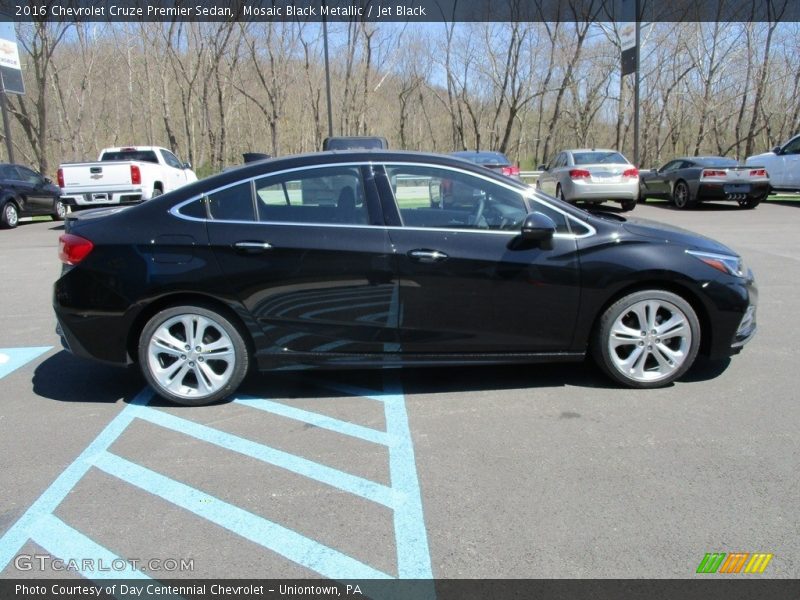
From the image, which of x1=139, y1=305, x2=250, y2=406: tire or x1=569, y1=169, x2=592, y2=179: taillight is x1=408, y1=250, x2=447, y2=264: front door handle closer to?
x1=139, y1=305, x2=250, y2=406: tire

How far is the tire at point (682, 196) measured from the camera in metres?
16.1

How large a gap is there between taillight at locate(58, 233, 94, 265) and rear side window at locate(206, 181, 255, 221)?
83 cm

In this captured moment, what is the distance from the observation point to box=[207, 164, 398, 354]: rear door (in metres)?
3.95

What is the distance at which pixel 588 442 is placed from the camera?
3461mm

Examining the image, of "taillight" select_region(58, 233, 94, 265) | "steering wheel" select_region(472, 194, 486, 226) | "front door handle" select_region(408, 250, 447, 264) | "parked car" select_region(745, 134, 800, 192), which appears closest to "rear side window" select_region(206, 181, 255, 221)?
"taillight" select_region(58, 233, 94, 265)

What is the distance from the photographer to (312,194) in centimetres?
409

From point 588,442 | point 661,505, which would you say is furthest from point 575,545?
point 588,442

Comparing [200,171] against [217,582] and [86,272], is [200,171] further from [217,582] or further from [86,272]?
[217,582]

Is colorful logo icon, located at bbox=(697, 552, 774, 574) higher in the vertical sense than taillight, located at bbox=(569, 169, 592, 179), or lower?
lower

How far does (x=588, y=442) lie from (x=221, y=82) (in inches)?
1435

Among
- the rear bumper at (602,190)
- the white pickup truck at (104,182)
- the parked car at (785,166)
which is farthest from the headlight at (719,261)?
the parked car at (785,166)

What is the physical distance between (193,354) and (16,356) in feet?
7.52

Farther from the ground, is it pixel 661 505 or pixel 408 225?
pixel 408 225

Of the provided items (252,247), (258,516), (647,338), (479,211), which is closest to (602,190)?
(647,338)
